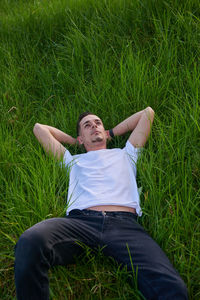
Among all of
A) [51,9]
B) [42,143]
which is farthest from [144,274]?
[51,9]

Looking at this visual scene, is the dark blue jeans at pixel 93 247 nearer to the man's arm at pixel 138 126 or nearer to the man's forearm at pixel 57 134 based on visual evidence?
the man's arm at pixel 138 126

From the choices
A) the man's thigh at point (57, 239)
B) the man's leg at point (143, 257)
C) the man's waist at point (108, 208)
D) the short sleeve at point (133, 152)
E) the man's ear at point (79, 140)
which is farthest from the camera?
the man's ear at point (79, 140)

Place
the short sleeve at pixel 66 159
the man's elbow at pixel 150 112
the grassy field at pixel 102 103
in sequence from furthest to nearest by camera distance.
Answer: the man's elbow at pixel 150 112 < the short sleeve at pixel 66 159 < the grassy field at pixel 102 103

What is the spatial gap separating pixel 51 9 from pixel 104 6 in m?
1.04

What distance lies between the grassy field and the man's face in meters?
0.34

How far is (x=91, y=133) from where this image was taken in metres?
3.20

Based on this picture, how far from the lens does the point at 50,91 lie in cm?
425

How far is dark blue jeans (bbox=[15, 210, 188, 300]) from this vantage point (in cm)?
192

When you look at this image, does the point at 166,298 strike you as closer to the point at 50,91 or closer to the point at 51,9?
the point at 50,91

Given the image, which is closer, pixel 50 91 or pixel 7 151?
pixel 7 151

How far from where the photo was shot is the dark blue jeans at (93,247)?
192cm

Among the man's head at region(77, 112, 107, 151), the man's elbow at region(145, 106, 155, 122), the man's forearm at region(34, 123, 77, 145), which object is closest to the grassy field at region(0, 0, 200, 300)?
the man's elbow at region(145, 106, 155, 122)

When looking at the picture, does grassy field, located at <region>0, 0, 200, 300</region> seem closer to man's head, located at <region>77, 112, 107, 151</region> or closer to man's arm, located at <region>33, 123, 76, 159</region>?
man's arm, located at <region>33, 123, 76, 159</region>

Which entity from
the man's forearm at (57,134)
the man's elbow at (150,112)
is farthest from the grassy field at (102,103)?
the man's forearm at (57,134)
